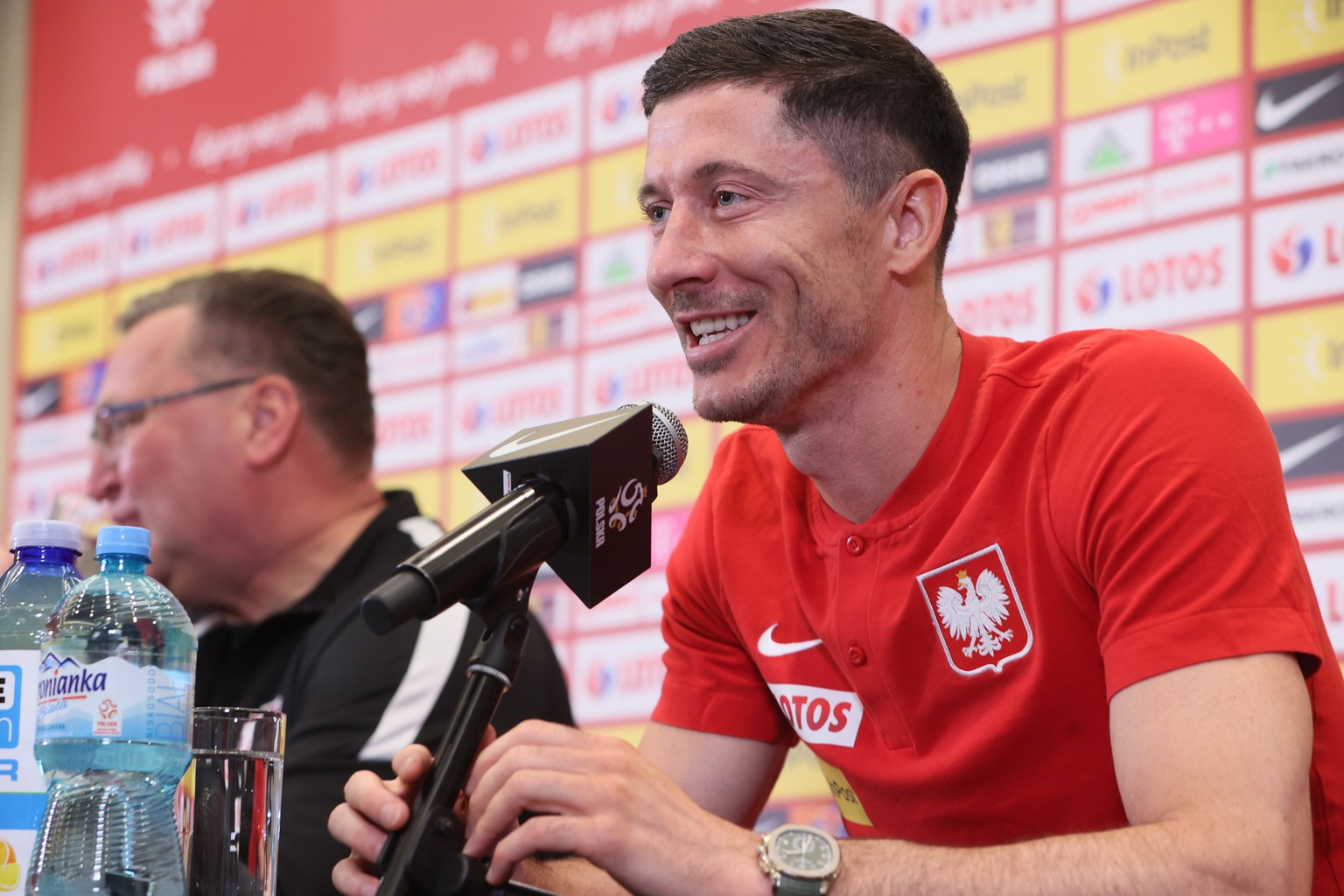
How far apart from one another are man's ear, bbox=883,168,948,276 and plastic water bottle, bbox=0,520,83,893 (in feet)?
3.03

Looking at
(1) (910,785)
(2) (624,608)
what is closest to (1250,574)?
(1) (910,785)

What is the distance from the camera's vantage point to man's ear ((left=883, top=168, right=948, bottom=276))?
1.67 m

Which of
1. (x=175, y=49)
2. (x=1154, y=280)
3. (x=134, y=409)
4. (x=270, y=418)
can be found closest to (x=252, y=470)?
(x=270, y=418)

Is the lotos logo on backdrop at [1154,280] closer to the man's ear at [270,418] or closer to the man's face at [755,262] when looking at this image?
the man's face at [755,262]

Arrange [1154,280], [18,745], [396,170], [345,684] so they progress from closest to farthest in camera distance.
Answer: [18,745] < [345,684] < [1154,280] < [396,170]

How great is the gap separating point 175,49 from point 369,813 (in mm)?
3434

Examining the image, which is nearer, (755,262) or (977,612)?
(977,612)

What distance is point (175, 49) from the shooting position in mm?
4039

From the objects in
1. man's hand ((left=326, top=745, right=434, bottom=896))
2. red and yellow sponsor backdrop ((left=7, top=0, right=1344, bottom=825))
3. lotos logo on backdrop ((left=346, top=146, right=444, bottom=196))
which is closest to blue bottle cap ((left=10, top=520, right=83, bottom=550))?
man's hand ((left=326, top=745, right=434, bottom=896))

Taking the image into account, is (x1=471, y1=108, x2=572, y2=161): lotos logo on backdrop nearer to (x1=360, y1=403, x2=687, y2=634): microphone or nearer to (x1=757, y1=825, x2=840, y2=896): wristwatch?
(x1=360, y1=403, x2=687, y2=634): microphone

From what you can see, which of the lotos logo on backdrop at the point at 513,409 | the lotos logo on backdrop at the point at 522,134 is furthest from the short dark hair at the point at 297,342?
the lotos logo on backdrop at the point at 522,134

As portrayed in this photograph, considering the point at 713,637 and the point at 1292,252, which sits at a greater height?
the point at 1292,252

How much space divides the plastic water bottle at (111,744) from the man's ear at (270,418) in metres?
1.28

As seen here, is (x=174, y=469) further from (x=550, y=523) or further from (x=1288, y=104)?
(x=1288, y=104)
